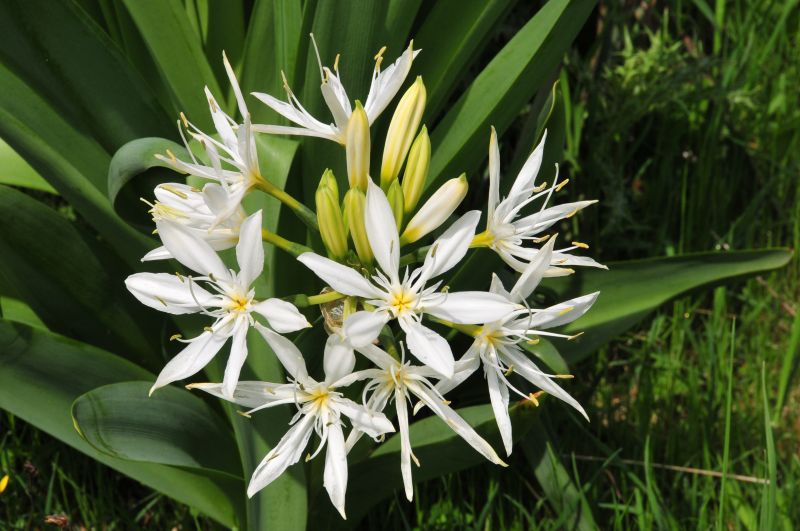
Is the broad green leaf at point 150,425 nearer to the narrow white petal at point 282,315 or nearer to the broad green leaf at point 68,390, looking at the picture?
the broad green leaf at point 68,390

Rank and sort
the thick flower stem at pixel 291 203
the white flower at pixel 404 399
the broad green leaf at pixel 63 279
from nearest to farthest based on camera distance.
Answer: the white flower at pixel 404 399
the thick flower stem at pixel 291 203
the broad green leaf at pixel 63 279

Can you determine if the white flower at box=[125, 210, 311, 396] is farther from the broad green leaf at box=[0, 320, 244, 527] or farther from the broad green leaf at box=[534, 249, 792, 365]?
the broad green leaf at box=[534, 249, 792, 365]

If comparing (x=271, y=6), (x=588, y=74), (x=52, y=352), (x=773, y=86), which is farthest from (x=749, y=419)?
(x=52, y=352)

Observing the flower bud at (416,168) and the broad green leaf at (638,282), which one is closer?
the flower bud at (416,168)

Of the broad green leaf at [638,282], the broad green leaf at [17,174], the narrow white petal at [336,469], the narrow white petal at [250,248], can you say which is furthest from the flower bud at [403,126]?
the broad green leaf at [17,174]

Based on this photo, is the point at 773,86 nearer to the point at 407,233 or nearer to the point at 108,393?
the point at 407,233

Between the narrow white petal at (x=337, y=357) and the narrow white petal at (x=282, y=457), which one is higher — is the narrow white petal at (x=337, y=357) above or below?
above
